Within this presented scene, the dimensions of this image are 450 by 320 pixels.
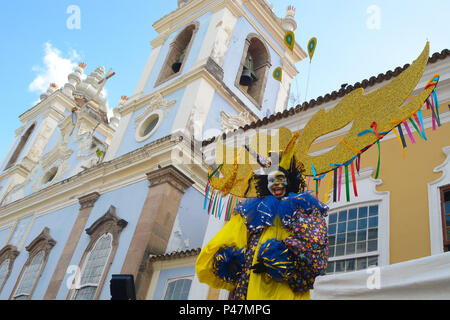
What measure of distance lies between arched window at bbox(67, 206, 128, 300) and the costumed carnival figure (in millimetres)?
7740

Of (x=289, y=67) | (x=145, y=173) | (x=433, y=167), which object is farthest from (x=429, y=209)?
(x=289, y=67)

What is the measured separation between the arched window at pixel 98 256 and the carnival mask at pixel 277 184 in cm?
808

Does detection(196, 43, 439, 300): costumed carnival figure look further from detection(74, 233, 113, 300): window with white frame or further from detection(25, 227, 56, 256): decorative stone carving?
detection(25, 227, 56, 256): decorative stone carving

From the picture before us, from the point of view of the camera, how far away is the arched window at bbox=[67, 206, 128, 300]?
1144 centimetres

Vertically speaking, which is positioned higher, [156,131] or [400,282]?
[156,131]

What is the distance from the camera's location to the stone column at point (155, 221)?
34.5ft

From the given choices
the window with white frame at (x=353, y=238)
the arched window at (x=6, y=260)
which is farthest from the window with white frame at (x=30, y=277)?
the window with white frame at (x=353, y=238)

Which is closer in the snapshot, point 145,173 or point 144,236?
point 144,236

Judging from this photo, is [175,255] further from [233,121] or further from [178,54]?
[178,54]

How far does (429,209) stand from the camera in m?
5.92
